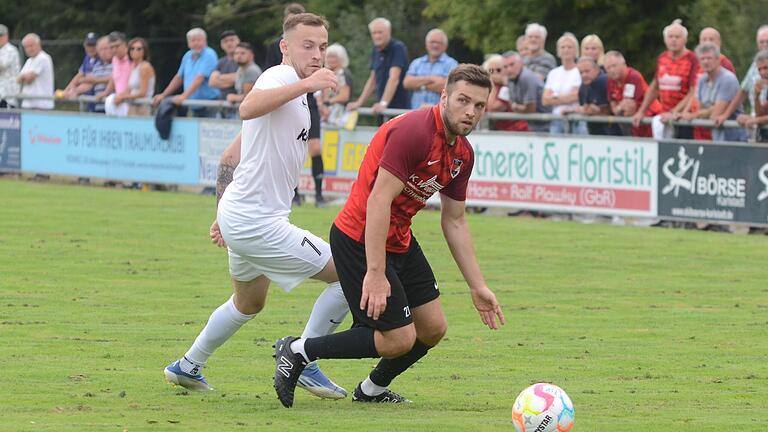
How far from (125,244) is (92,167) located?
371 inches

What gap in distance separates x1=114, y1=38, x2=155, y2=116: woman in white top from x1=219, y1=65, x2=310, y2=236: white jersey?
1740cm

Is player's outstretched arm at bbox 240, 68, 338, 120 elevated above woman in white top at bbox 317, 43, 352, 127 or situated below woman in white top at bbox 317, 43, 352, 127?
above

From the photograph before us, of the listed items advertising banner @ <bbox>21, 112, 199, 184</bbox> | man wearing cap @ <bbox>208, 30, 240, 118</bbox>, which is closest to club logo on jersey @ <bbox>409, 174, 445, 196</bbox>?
man wearing cap @ <bbox>208, 30, 240, 118</bbox>

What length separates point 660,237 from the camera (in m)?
17.6

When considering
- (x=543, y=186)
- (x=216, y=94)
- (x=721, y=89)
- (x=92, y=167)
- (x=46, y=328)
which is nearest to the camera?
(x=46, y=328)

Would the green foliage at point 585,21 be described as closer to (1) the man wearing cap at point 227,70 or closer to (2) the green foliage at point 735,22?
(2) the green foliage at point 735,22

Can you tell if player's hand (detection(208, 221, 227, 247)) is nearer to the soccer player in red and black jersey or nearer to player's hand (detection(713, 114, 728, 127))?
the soccer player in red and black jersey

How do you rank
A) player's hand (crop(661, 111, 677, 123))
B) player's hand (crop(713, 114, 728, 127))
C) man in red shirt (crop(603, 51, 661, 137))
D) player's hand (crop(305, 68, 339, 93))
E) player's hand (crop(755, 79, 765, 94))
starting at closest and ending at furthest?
player's hand (crop(305, 68, 339, 93)) → player's hand (crop(755, 79, 765, 94)) → player's hand (crop(713, 114, 728, 127)) → player's hand (crop(661, 111, 677, 123)) → man in red shirt (crop(603, 51, 661, 137))

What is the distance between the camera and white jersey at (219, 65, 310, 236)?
782 centimetres

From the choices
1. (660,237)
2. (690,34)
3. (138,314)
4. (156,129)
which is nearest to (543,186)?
(660,237)

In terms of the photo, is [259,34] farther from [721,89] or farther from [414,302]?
[414,302]

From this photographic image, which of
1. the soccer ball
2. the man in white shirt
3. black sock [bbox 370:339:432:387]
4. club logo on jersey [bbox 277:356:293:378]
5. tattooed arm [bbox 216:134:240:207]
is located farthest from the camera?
the man in white shirt

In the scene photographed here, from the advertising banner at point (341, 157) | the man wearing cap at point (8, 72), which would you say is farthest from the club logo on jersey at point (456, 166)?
the man wearing cap at point (8, 72)

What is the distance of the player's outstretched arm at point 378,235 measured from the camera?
731 cm
